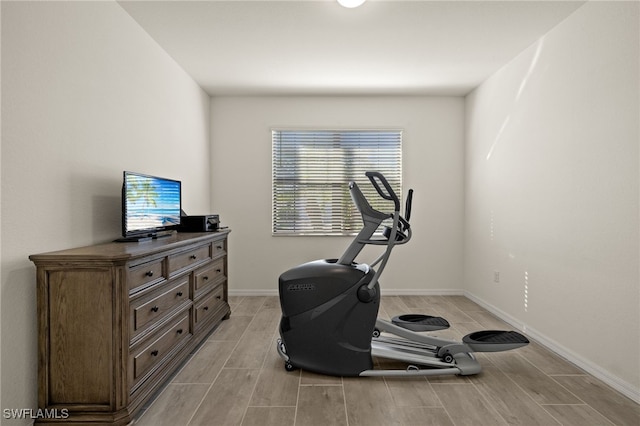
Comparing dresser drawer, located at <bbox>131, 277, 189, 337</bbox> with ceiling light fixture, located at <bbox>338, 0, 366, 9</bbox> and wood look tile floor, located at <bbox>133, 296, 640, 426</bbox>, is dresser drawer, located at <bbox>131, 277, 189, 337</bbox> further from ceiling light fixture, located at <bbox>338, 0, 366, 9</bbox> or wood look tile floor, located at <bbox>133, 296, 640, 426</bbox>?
Result: ceiling light fixture, located at <bbox>338, 0, 366, 9</bbox>

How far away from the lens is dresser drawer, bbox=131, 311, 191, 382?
7.34ft

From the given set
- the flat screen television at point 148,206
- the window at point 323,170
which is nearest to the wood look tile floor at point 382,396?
the flat screen television at point 148,206

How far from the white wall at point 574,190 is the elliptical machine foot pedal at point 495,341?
525 mm

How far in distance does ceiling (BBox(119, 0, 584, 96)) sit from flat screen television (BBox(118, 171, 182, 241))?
50.8 inches

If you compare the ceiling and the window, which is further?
the window

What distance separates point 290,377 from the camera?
275cm

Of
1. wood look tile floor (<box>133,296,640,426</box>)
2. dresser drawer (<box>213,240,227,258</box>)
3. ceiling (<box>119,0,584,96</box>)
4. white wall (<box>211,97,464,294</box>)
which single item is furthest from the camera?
white wall (<box>211,97,464,294</box>)

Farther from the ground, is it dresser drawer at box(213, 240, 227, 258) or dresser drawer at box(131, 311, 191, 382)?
dresser drawer at box(213, 240, 227, 258)

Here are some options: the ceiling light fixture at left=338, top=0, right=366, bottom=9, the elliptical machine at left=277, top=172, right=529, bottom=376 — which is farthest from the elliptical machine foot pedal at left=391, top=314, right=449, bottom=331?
the ceiling light fixture at left=338, top=0, right=366, bottom=9

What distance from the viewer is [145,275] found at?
2.34 meters

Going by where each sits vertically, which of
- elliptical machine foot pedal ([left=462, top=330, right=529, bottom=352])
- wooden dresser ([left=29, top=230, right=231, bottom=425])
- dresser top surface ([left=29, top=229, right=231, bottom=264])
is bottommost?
elliptical machine foot pedal ([left=462, top=330, right=529, bottom=352])

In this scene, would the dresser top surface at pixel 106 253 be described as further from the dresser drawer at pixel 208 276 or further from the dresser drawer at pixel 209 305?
the dresser drawer at pixel 209 305

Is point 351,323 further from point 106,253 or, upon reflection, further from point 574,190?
point 574,190

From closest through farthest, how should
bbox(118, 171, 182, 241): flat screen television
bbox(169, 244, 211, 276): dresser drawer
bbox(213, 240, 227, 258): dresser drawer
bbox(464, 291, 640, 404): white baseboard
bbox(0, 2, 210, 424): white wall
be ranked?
bbox(0, 2, 210, 424): white wall, bbox(464, 291, 640, 404): white baseboard, bbox(118, 171, 182, 241): flat screen television, bbox(169, 244, 211, 276): dresser drawer, bbox(213, 240, 227, 258): dresser drawer
